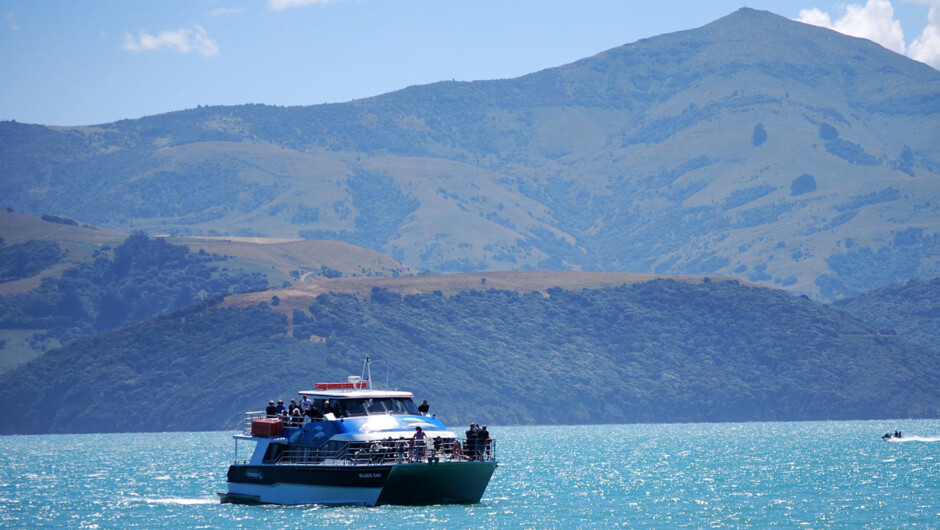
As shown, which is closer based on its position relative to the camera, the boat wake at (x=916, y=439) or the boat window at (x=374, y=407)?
the boat window at (x=374, y=407)

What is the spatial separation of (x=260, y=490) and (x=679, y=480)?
3112 centimetres

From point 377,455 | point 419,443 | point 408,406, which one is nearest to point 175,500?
point 408,406

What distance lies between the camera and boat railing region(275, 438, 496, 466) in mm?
63344

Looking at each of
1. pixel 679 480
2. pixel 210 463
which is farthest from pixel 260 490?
pixel 210 463

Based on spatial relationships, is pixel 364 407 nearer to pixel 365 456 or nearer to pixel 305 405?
pixel 365 456

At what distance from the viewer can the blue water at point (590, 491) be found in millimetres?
63478

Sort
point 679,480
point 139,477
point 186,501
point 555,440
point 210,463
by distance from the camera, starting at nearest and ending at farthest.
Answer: point 186,501 < point 679,480 < point 139,477 < point 210,463 < point 555,440

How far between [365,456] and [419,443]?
2.67 meters

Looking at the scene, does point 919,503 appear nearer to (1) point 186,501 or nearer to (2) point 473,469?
(2) point 473,469

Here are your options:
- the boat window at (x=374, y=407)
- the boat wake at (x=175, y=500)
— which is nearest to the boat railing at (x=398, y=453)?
the boat window at (x=374, y=407)

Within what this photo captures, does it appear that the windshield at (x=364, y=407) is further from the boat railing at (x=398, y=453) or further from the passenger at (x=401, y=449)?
the passenger at (x=401, y=449)

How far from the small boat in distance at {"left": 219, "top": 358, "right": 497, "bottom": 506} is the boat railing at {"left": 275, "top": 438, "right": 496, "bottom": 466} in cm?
4

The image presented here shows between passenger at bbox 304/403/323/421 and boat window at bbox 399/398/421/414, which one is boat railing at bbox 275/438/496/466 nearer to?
passenger at bbox 304/403/323/421

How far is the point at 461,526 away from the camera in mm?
59500
